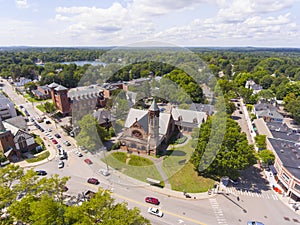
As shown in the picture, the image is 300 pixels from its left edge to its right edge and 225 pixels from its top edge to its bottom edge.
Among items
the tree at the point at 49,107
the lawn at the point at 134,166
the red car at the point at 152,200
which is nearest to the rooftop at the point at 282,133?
the lawn at the point at 134,166

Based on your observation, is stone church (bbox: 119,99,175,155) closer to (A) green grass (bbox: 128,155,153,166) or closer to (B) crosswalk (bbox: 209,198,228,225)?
(A) green grass (bbox: 128,155,153,166)

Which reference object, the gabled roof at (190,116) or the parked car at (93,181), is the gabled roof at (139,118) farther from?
the parked car at (93,181)

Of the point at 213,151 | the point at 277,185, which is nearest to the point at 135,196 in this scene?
the point at 213,151

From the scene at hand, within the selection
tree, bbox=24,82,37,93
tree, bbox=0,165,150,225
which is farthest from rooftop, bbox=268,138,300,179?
tree, bbox=24,82,37,93

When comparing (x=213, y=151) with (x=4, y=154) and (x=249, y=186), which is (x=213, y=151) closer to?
(x=249, y=186)

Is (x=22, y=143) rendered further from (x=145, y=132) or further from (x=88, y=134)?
(x=145, y=132)
